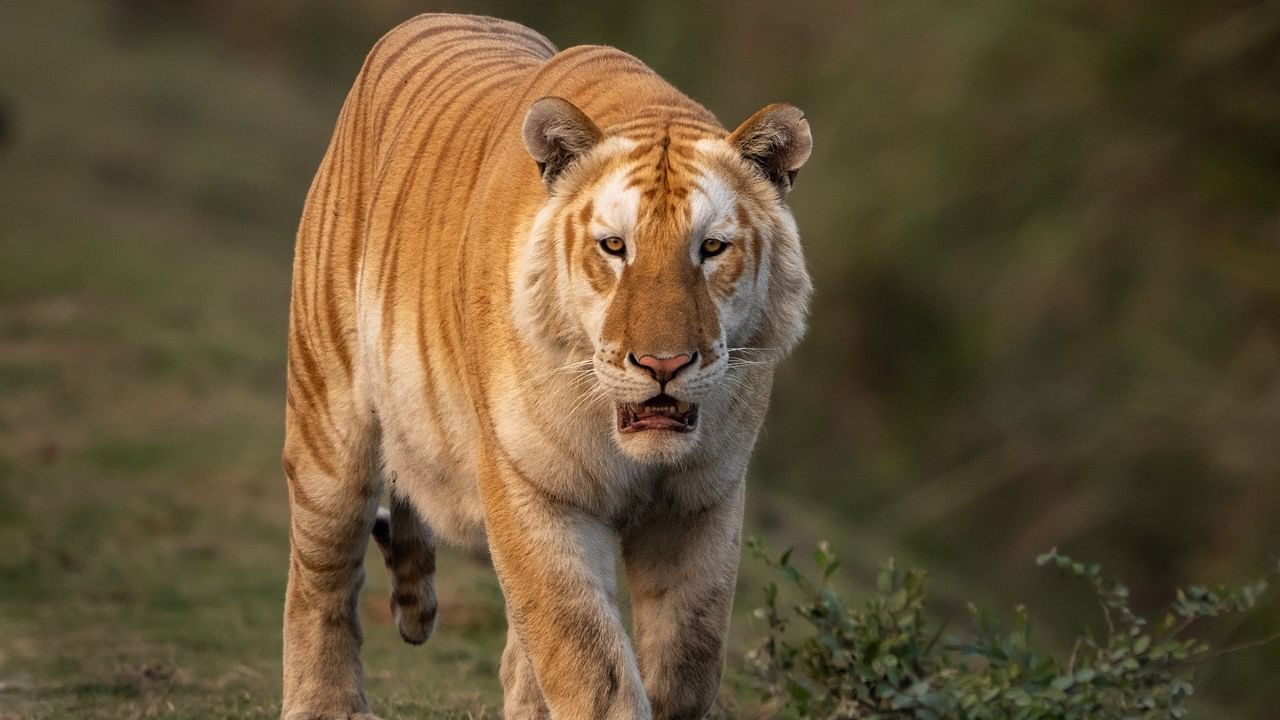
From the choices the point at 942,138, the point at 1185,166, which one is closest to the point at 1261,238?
the point at 1185,166

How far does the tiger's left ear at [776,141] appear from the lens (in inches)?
147

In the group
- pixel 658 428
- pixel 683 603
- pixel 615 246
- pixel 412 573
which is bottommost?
pixel 412 573

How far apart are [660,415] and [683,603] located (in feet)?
1.65

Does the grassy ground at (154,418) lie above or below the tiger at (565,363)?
below

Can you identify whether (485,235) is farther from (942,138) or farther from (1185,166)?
(942,138)

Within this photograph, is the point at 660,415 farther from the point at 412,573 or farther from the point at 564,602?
the point at 412,573

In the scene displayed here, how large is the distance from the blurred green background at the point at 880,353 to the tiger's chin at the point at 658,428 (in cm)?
166

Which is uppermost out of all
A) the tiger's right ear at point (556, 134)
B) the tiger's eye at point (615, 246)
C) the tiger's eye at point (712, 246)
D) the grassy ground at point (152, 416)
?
the tiger's right ear at point (556, 134)

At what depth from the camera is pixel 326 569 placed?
4648mm

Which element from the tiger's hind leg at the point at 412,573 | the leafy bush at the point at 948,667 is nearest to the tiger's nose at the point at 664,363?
the leafy bush at the point at 948,667

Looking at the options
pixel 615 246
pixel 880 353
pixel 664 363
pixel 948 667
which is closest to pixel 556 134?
pixel 615 246

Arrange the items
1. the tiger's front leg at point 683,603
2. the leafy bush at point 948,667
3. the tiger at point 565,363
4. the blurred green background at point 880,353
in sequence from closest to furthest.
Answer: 1. the tiger at point 565,363
2. the tiger's front leg at point 683,603
3. the leafy bush at point 948,667
4. the blurred green background at point 880,353

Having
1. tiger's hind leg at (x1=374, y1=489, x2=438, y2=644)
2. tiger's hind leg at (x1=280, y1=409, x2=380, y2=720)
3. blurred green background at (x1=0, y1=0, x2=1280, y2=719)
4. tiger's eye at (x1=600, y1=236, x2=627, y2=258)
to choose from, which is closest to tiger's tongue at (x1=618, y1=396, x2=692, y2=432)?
tiger's eye at (x1=600, y1=236, x2=627, y2=258)

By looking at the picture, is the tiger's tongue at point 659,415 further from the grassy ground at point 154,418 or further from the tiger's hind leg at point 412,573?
the grassy ground at point 154,418
